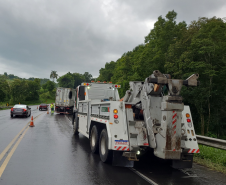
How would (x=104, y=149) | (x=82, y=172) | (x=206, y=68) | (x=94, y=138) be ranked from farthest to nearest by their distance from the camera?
(x=206, y=68) < (x=94, y=138) < (x=104, y=149) < (x=82, y=172)

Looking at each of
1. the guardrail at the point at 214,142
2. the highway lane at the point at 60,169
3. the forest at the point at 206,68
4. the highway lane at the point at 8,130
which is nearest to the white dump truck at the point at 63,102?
the highway lane at the point at 8,130

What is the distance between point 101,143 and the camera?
7.27 meters

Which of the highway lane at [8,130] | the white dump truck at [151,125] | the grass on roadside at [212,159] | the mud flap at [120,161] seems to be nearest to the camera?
the white dump truck at [151,125]

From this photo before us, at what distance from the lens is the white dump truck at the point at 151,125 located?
5.64 meters

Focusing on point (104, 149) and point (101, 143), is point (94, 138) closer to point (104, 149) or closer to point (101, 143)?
point (101, 143)

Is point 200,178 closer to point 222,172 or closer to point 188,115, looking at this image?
point 222,172

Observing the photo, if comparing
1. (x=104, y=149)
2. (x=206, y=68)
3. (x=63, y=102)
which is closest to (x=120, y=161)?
(x=104, y=149)

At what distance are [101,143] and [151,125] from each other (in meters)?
1.93

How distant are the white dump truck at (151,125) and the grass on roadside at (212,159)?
1.07 meters

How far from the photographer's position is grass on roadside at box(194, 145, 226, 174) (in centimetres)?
676

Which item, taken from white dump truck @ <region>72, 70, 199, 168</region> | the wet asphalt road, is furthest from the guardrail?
white dump truck @ <region>72, 70, 199, 168</region>

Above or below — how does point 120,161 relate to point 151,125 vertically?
below

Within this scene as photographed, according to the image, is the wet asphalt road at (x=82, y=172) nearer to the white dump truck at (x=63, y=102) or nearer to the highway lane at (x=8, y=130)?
the highway lane at (x=8, y=130)

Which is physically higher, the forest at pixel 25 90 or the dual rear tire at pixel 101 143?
the forest at pixel 25 90
